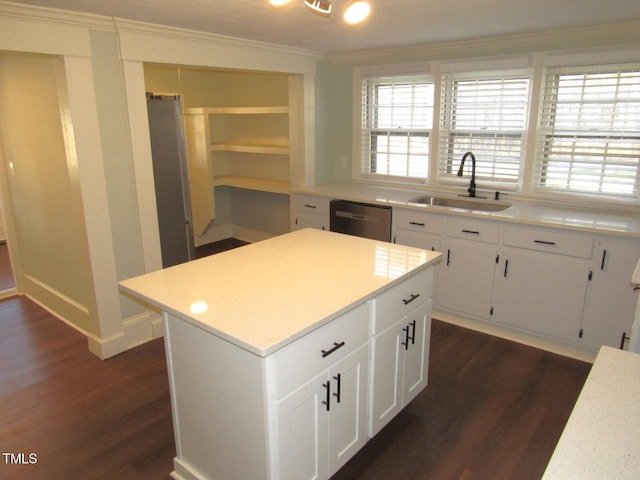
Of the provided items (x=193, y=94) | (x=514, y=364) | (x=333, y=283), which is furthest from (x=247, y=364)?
(x=193, y=94)

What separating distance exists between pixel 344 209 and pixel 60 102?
228 cm

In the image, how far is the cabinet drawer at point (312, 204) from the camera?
13.9 feet

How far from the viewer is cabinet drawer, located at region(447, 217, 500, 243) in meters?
3.26

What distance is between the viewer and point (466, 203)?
3.87m

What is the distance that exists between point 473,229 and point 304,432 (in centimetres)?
217

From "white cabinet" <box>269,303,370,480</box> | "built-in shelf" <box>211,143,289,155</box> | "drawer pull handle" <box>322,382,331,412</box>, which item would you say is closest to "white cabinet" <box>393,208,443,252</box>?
"built-in shelf" <box>211,143,289,155</box>

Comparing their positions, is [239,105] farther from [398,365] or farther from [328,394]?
[328,394]

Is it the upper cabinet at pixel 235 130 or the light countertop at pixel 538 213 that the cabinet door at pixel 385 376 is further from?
the upper cabinet at pixel 235 130

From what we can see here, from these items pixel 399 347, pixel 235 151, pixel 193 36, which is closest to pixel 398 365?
pixel 399 347

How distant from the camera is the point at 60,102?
2.76 m

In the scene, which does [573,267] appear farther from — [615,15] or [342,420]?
[342,420]

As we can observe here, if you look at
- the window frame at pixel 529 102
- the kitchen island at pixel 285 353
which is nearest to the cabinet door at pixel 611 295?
the window frame at pixel 529 102

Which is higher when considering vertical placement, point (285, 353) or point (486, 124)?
point (486, 124)

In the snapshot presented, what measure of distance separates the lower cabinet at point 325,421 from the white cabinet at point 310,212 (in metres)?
2.35
